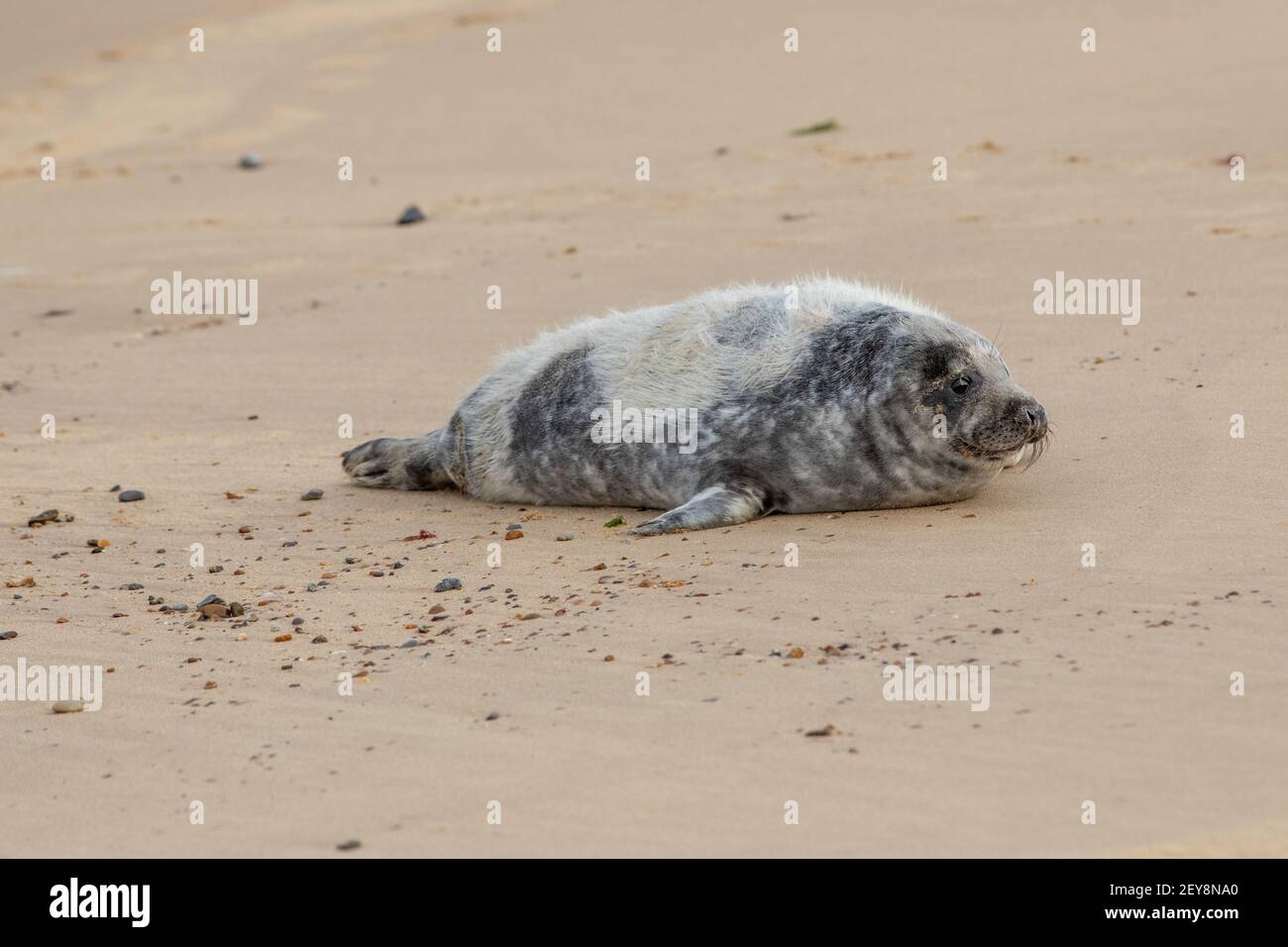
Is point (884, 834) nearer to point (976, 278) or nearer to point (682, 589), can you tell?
point (682, 589)

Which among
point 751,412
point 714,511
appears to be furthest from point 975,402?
point 714,511

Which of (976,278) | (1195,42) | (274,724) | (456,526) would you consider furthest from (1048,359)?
(1195,42)

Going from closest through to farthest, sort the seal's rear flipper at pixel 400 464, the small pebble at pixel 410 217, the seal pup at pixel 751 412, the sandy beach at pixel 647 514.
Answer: the sandy beach at pixel 647 514 → the seal pup at pixel 751 412 → the seal's rear flipper at pixel 400 464 → the small pebble at pixel 410 217

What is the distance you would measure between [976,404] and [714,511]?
103cm

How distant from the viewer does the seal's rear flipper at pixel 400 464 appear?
7.81 meters

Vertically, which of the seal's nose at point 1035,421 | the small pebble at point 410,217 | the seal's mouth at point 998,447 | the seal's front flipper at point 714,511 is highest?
the small pebble at point 410,217

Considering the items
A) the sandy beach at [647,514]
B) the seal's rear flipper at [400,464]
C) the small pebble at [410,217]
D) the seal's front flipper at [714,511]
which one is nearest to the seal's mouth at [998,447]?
the sandy beach at [647,514]

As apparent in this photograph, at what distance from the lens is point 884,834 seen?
150 inches

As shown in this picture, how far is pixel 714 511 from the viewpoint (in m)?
6.48

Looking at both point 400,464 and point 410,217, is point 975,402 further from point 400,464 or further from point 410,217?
point 410,217

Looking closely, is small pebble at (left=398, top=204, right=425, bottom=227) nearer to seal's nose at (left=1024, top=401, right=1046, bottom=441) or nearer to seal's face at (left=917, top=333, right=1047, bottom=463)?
seal's face at (left=917, top=333, right=1047, bottom=463)

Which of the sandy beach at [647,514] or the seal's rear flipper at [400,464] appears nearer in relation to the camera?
the sandy beach at [647,514]

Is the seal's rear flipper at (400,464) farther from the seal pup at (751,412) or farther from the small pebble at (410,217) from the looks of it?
the small pebble at (410,217)

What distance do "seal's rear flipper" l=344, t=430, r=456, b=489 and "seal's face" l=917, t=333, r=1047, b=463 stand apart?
2323mm
